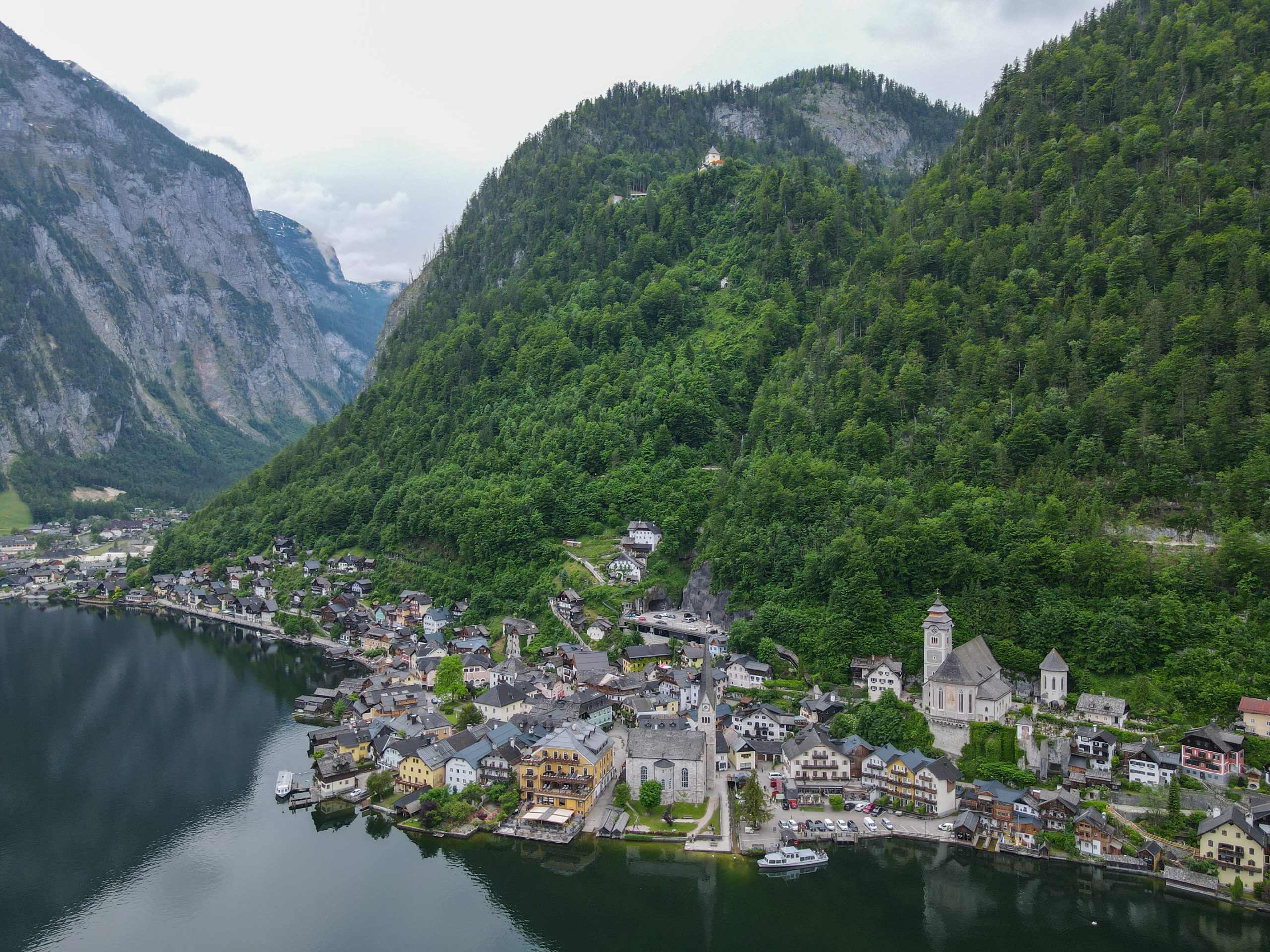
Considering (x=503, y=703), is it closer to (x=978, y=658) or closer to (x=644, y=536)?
(x=644, y=536)

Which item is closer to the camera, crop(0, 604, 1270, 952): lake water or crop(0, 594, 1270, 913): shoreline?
→ crop(0, 604, 1270, 952): lake water

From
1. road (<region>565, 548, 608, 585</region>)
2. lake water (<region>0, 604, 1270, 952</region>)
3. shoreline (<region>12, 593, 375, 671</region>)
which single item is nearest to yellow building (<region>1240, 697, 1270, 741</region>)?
lake water (<region>0, 604, 1270, 952</region>)

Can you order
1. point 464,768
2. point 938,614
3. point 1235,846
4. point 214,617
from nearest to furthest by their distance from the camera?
point 1235,846, point 464,768, point 938,614, point 214,617

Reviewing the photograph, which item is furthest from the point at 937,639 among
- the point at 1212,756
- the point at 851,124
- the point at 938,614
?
the point at 851,124

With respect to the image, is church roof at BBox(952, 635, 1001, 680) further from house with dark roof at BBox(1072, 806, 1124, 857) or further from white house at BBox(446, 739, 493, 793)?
white house at BBox(446, 739, 493, 793)

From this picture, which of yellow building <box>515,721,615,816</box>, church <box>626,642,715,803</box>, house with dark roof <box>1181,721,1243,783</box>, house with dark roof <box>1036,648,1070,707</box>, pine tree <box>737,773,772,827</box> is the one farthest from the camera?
house with dark roof <box>1036,648,1070,707</box>

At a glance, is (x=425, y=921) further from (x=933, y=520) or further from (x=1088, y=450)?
(x=1088, y=450)

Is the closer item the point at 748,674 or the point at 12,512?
the point at 748,674
